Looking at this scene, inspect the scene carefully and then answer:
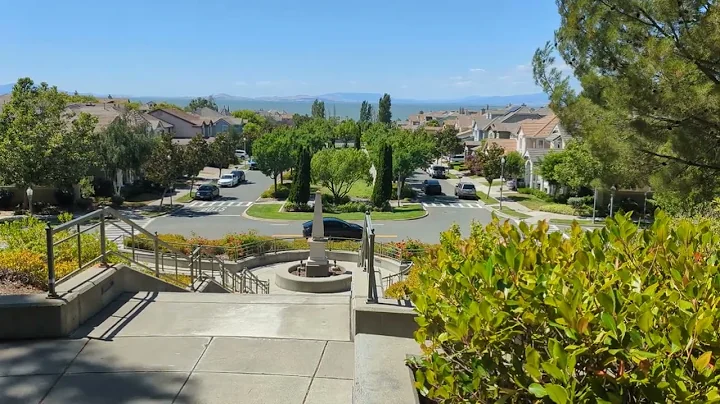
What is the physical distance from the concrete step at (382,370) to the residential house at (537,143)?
44.7 metres

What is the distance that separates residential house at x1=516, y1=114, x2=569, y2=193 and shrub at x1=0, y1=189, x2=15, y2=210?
37.6m

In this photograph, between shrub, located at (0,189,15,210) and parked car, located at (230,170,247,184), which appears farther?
parked car, located at (230,170,247,184)

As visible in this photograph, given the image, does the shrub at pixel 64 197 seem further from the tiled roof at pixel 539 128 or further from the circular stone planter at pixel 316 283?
the tiled roof at pixel 539 128

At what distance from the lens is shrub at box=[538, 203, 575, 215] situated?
40000mm

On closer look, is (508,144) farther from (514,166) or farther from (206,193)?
(206,193)

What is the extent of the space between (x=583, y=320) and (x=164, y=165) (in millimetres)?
40510

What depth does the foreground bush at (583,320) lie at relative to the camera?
278 centimetres

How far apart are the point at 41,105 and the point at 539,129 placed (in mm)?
46697

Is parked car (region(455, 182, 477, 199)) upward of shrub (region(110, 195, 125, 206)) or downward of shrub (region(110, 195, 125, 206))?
upward

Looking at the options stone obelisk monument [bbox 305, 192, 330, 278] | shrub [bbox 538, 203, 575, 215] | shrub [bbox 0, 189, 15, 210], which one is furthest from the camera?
shrub [bbox 538, 203, 575, 215]

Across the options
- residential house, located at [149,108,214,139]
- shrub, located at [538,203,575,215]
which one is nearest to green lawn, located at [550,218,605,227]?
shrub, located at [538,203,575,215]

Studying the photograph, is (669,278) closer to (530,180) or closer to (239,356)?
(239,356)

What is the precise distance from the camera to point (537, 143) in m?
61.2

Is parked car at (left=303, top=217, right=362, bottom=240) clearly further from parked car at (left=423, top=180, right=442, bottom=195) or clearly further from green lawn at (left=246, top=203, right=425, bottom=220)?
parked car at (left=423, top=180, right=442, bottom=195)
